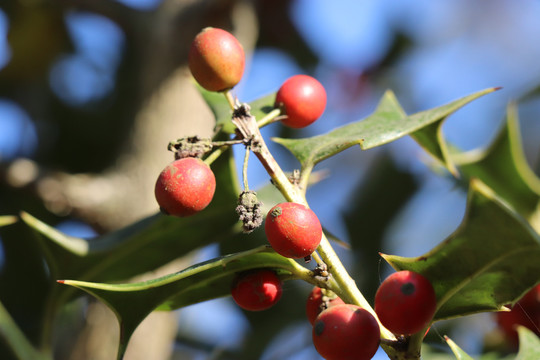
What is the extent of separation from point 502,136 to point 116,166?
3.78ft

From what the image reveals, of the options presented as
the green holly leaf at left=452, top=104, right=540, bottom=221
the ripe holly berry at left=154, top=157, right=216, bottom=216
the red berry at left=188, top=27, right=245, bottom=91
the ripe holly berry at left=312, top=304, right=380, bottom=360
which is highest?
the red berry at left=188, top=27, right=245, bottom=91

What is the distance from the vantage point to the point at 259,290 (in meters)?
Answer: 0.77

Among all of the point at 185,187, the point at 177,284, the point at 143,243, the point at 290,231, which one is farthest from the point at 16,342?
the point at 290,231

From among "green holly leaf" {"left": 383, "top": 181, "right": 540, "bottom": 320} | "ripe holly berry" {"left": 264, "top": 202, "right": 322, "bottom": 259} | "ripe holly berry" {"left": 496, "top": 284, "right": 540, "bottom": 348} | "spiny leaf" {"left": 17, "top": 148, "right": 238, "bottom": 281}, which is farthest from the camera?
"ripe holly berry" {"left": 496, "top": 284, "right": 540, "bottom": 348}

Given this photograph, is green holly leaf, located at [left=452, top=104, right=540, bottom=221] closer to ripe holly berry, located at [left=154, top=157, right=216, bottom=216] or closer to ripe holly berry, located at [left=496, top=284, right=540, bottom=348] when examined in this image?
ripe holly berry, located at [left=496, top=284, right=540, bottom=348]

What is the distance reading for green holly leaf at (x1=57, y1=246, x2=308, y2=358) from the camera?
73 cm

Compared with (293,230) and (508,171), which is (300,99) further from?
(508,171)

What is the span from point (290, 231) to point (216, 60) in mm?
283

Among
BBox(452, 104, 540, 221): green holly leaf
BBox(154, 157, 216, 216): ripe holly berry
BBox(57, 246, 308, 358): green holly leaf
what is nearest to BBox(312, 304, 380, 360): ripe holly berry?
BBox(57, 246, 308, 358): green holly leaf

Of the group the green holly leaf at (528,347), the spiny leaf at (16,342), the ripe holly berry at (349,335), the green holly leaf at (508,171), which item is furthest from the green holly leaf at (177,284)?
the green holly leaf at (508,171)

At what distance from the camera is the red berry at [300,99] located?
869 mm

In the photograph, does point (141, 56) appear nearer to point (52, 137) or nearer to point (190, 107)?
point (190, 107)

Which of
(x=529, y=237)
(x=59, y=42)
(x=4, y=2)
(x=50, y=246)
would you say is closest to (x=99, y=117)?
(x=59, y=42)

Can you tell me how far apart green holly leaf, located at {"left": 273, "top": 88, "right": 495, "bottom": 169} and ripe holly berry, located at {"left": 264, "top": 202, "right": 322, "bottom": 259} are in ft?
0.51
